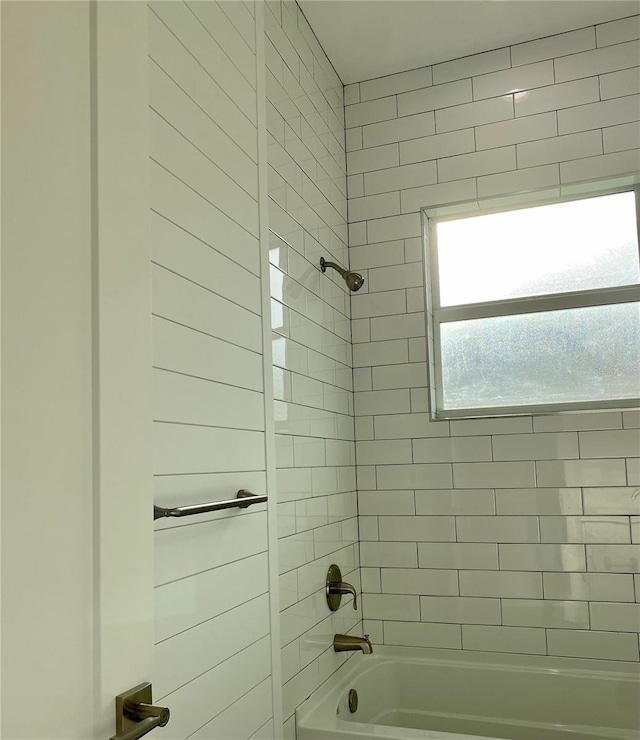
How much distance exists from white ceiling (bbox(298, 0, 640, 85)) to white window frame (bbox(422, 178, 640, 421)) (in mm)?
623

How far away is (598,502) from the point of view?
2453 millimetres

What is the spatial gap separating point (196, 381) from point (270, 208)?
2.40 ft

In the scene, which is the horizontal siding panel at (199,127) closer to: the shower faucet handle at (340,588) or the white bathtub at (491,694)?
the shower faucet handle at (340,588)

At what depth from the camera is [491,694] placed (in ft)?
8.20

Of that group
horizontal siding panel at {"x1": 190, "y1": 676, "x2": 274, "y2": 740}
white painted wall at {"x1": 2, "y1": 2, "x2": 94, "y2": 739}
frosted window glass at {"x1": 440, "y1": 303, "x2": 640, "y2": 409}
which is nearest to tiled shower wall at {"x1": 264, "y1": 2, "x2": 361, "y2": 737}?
horizontal siding panel at {"x1": 190, "y1": 676, "x2": 274, "y2": 740}

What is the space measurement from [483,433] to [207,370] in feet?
4.69

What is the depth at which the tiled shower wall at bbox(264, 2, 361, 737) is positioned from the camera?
2.00m

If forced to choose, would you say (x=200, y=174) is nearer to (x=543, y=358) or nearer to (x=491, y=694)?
(x=543, y=358)

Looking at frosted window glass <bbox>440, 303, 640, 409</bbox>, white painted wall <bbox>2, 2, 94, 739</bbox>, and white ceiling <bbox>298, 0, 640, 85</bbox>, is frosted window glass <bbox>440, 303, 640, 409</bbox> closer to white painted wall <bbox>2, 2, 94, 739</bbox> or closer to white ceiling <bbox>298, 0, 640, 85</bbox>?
white ceiling <bbox>298, 0, 640, 85</bbox>

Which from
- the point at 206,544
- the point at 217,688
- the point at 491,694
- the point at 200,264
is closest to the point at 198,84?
the point at 200,264

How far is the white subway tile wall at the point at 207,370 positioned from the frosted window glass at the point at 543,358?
124 cm

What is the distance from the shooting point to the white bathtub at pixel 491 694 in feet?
7.75

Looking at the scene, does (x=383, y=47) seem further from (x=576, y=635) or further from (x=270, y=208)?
(x=576, y=635)

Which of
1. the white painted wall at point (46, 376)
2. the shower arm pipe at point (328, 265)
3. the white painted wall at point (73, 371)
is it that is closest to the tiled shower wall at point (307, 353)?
the shower arm pipe at point (328, 265)
